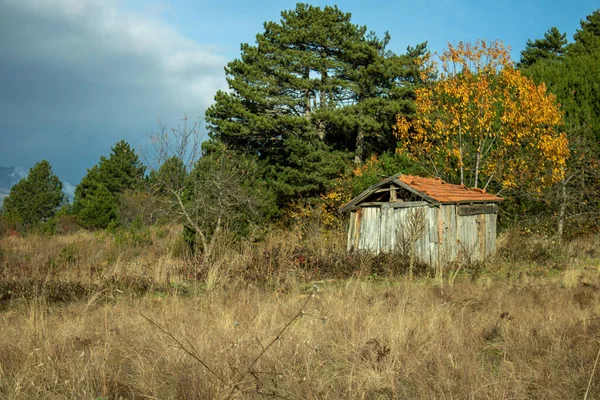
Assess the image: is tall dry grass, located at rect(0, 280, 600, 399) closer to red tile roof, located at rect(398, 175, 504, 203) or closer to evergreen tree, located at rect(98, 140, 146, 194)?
red tile roof, located at rect(398, 175, 504, 203)

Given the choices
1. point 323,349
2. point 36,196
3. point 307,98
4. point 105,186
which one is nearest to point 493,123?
point 307,98

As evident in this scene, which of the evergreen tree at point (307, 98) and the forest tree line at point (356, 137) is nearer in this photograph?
the forest tree line at point (356, 137)

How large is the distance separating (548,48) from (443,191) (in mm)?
24701

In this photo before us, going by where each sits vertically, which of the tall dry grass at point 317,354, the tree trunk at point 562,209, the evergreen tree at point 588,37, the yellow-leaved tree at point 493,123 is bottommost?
the tall dry grass at point 317,354

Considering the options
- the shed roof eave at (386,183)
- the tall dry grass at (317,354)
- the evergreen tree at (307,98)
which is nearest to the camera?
the tall dry grass at (317,354)

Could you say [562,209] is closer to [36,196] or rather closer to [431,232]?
[431,232]

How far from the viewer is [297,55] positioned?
82.0 ft

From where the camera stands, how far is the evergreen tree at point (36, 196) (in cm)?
3297

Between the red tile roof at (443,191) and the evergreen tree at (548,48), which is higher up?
the evergreen tree at (548,48)

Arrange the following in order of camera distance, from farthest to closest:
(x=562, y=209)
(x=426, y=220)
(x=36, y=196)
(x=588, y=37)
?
1. (x=36, y=196)
2. (x=588, y=37)
3. (x=562, y=209)
4. (x=426, y=220)

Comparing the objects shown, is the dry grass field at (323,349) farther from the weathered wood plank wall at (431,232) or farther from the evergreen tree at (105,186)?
the evergreen tree at (105,186)

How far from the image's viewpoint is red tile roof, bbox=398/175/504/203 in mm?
12859

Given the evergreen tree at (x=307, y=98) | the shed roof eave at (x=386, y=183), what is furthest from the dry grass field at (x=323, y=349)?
the evergreen tree at (x=307, y=98)

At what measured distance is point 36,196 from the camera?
111 feet
